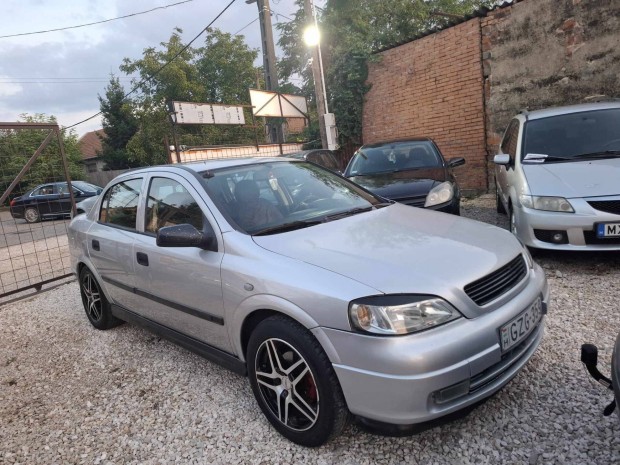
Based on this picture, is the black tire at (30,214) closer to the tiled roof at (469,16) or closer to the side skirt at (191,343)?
the side skirt at (191,343)

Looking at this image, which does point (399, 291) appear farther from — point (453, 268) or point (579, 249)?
point (579, 249)

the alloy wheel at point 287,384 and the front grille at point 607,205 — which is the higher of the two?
the front grille at point 607,205

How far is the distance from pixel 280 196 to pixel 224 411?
1.41 meters

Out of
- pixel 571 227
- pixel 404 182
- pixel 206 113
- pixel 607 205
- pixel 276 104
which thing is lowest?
pixel 571 227

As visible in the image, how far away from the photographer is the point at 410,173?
6.01 m

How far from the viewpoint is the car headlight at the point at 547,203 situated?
3.87 meters

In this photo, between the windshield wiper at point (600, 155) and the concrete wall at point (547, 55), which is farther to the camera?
the concrete wall at point (547, 55)


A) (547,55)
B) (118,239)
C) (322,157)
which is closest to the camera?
(118,239)

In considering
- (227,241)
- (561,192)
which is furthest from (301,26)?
(227,241)

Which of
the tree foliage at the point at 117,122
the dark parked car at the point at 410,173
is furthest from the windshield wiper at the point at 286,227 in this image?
the tree foliage at the point at 117,122

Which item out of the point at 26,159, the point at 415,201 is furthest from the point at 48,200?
the point at 415,201

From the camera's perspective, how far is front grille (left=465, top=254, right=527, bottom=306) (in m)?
1.98

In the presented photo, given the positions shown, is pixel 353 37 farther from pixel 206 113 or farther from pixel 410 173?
pixel 410 173

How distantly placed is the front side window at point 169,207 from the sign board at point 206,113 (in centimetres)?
781
